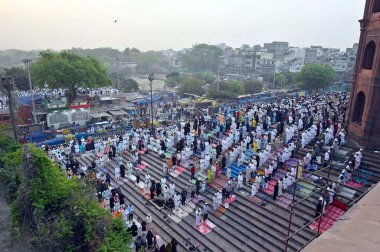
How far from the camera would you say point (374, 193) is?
468 cm

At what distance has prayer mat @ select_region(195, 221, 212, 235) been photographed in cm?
1332

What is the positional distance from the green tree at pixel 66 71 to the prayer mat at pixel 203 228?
25.3 metres

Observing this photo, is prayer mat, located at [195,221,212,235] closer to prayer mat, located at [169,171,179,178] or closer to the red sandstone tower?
prayer mat, located at [169,171,179,178]

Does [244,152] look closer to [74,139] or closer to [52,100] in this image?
[74,139]

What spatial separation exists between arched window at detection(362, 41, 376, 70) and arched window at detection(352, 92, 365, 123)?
59.5 inches

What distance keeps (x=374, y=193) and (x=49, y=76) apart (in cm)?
3309

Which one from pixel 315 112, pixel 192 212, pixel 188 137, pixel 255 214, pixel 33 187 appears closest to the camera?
pixel 33 187

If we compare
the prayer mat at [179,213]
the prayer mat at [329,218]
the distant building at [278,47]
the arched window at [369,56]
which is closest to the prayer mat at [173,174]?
the prayer mat at [179,213]

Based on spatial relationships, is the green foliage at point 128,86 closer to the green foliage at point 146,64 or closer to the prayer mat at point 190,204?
the prayer mat at point 190,204

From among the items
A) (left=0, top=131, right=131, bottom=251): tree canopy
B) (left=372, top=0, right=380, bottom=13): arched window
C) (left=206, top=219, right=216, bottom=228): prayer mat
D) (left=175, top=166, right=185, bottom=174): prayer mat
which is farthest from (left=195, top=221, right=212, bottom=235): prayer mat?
(left=372, top=0, right=380, bottom=13): arched window

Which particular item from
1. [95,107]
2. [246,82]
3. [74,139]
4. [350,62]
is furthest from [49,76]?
[350,62]

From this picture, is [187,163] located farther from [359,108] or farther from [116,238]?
[359,108]

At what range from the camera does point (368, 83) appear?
1533 centimetres

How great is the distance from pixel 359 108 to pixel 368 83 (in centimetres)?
196
